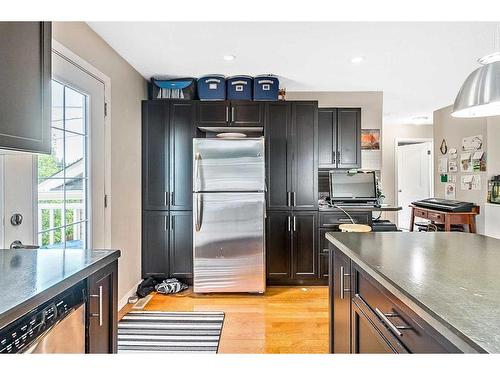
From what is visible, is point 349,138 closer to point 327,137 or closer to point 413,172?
point 327,137

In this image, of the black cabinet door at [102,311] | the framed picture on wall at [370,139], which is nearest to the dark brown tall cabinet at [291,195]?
the framed picture on wall at [370,139]

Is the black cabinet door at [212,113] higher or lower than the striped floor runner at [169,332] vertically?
higher

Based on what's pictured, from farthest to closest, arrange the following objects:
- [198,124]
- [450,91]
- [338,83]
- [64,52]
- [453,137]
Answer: [453,137] < [450,91] < [338,83] < [198,124] < [64,52]

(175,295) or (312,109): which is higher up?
(312,109)

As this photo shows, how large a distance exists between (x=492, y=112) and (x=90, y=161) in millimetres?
2662

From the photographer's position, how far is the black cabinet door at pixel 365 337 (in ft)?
3.77

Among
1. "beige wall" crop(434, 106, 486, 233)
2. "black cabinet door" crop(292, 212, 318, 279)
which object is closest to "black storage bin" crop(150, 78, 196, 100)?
Result: "black cabinet door" crop(292, 212, 318, 279)

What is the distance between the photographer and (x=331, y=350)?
1.87m

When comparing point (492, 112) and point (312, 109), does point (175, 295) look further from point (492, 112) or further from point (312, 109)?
point (492, 112)

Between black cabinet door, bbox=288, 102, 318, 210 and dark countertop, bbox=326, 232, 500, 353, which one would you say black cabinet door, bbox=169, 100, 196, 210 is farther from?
dark countertop, bbox=326, 232, 500, 353

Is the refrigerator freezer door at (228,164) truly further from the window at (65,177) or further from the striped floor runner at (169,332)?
the striped floor runner at (169,332)

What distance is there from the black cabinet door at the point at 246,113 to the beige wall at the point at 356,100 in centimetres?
89

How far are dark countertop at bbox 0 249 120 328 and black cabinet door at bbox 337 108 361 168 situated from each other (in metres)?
3.16

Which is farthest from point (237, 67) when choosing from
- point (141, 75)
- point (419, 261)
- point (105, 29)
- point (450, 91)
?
point (450, 91)
